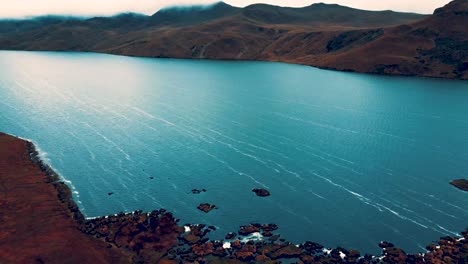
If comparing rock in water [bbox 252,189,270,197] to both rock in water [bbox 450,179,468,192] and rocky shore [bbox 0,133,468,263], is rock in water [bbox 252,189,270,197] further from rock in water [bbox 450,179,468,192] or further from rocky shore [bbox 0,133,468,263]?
rock in water [bbox 450,179,468,192]

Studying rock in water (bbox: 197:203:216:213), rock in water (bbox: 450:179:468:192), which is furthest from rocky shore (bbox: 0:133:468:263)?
rock in water (bbox: 450:179:468:192)

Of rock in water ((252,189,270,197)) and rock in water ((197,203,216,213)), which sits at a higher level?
rock in water ((252,189,270,197))

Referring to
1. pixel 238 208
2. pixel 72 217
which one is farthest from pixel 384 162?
pixel 72 217

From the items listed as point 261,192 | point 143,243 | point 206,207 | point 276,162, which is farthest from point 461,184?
point 143,243

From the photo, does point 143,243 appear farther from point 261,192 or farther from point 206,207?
point 261,192

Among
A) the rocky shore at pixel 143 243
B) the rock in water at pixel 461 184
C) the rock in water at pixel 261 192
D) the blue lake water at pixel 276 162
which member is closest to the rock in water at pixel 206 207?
the blue lake water at pixel 276 162

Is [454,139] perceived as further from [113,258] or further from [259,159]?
[113,258]
